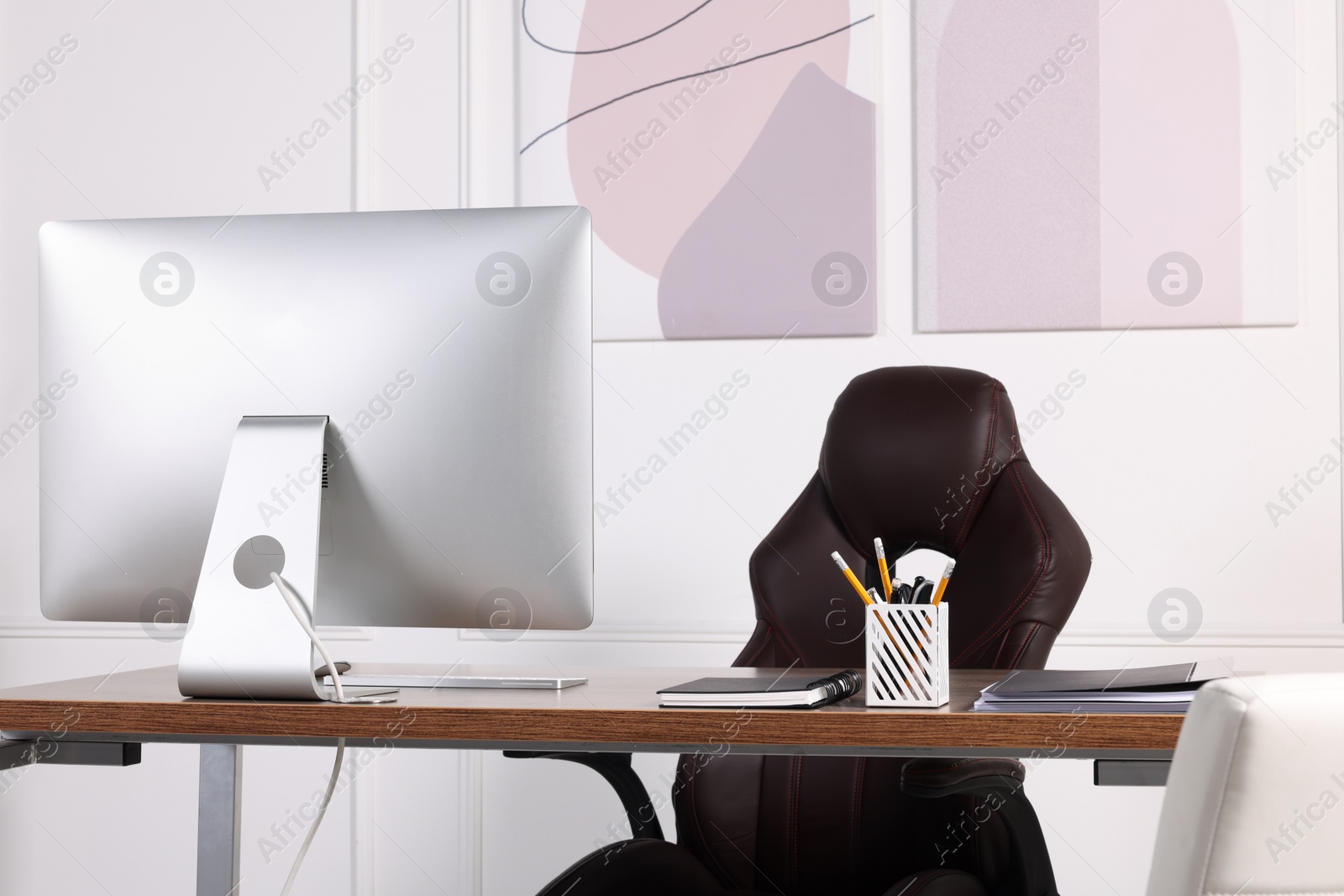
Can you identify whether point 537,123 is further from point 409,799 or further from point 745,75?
point 409,799

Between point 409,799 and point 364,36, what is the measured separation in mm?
1822

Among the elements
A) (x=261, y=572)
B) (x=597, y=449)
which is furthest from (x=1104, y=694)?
(x=597, y=449)

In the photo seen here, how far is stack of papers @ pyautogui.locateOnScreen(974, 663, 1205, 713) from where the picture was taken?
3.07 feet

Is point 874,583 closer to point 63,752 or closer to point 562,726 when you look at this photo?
point 562,726

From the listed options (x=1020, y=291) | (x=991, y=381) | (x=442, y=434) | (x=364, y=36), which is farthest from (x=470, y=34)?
(x=442, y=434)

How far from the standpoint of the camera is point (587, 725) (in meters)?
0.97

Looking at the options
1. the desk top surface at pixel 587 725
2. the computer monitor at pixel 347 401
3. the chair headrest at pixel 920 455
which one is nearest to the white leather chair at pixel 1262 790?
the desk top surface at pixel 587 725

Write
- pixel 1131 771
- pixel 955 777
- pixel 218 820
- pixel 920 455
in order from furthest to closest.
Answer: pixel 920 455 → pixel 218 820 → pixel 955 777 → pixel 1131 771

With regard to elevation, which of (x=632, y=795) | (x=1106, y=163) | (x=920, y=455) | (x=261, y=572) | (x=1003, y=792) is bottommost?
(x=632, y=795)

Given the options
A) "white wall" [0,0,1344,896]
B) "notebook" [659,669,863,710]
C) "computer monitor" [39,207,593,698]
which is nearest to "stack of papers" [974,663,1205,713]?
"notebook" [659,669,863,710]

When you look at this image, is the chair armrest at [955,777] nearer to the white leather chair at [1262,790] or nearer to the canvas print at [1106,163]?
the white leather chair at [1262,790]

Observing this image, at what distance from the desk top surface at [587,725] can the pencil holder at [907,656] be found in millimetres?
31

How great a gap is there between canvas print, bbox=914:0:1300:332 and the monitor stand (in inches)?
64.9

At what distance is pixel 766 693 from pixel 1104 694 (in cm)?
30
